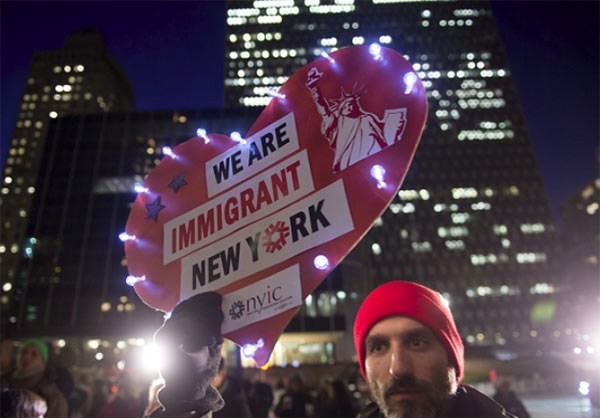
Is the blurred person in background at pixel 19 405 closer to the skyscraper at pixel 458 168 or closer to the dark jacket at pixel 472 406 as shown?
the dark jacket at pixel 472 406

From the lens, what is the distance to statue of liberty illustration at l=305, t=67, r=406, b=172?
2006mm

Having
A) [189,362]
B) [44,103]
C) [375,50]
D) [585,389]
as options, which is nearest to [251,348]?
[189,362]

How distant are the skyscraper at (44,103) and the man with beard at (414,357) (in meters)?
100

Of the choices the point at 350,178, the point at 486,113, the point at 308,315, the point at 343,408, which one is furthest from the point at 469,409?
the point at 486,113

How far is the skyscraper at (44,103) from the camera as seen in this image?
289 ft

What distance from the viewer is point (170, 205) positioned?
2609 millimetres

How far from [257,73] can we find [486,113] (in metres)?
61.5

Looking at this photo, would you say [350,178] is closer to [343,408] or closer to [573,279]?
[343,408]

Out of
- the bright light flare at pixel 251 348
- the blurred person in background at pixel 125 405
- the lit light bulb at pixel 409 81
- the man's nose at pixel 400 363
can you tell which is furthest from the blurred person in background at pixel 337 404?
the lit light bulb at pixel 409 81

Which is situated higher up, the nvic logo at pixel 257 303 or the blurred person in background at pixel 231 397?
the nvic logo at pixel 257 303

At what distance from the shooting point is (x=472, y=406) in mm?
1492

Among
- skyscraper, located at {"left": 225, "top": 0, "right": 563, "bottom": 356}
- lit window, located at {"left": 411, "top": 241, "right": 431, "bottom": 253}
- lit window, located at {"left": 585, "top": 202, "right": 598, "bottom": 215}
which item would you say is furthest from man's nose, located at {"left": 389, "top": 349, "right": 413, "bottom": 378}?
lit window, located at {"left": 585, "top": 202, "right": 598, "bottom": 215}

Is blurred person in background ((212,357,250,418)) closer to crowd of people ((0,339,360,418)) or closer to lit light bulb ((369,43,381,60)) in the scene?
crowd of people ((0,339,360,418))

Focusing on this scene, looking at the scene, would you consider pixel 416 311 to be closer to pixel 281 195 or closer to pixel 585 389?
pixel 281 195
